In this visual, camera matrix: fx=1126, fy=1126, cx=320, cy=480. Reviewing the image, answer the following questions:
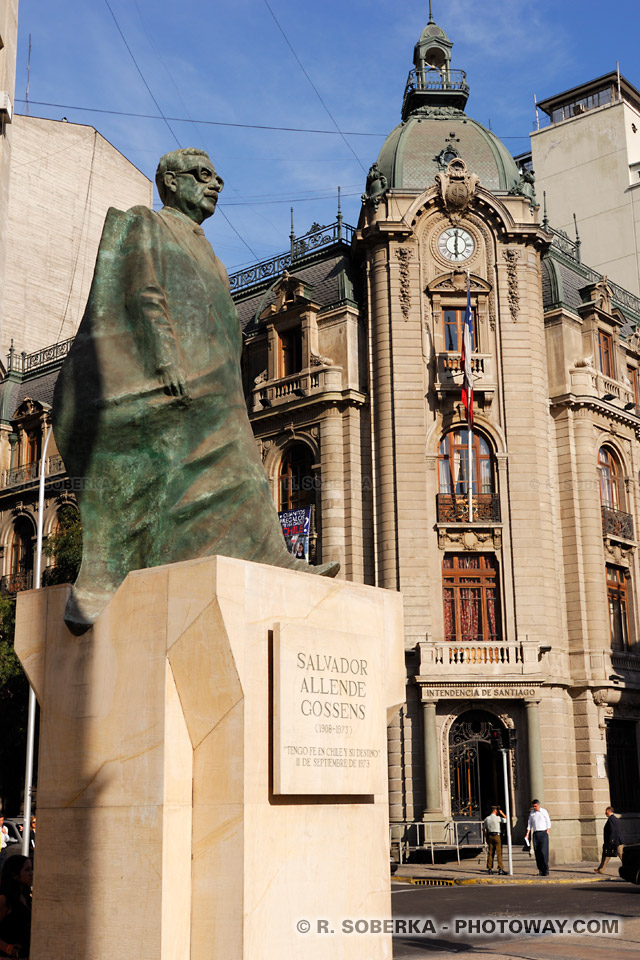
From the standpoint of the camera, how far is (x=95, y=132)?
5725 centimetres

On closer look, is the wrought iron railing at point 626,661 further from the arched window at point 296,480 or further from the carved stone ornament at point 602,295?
the carved stone ornament at point 602,295

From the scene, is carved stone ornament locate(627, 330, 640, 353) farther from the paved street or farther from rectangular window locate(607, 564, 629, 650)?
the paved street

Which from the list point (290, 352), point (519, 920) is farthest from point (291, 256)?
point (519, 920)

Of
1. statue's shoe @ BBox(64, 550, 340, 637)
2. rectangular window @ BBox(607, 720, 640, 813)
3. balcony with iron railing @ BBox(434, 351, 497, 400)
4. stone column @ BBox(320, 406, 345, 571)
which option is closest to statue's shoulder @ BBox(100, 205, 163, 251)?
statue's shoe @ BBox(64, 550, 340, 637)

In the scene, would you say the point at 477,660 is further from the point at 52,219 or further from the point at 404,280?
the point at 52,219

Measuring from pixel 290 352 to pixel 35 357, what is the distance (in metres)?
18.5

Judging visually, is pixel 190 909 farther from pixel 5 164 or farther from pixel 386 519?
pixel 386 519

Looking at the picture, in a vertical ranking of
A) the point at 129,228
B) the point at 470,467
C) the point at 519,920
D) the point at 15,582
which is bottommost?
the point at 519,920

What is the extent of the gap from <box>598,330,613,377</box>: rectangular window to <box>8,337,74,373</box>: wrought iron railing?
24.9 m

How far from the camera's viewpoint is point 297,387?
38875mm

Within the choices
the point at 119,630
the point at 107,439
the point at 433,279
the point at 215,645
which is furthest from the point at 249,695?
the point at 433,279

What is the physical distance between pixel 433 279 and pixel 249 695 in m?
31.6

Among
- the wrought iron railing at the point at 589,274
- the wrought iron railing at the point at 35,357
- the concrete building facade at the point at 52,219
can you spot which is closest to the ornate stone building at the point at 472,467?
the wrought iron railing at the point at 589,274

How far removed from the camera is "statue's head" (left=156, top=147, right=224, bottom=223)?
8789 millimetres
